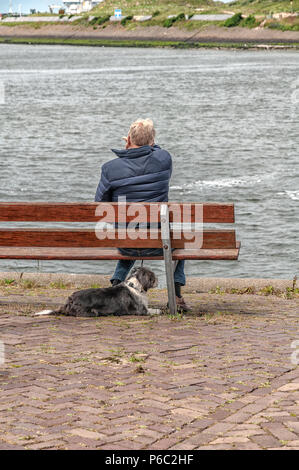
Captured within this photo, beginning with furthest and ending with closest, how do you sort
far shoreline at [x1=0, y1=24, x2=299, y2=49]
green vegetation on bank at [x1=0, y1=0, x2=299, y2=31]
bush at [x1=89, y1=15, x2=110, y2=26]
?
1. bush at [x1=89, y1=15, x2=110, y2=26]
2. green vegetation on bank at [x1=0, y1=0, x2=299, y2=31]
3. far shoreline at [x1=0, y1=24, x2=299, y2=49]

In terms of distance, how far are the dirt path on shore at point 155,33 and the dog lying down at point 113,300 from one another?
116 m

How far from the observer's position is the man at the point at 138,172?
7379 millimetres

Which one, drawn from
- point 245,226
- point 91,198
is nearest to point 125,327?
point 245,226

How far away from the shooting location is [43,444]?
14.3 ft

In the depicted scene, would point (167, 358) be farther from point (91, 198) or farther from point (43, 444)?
point (91, 198)

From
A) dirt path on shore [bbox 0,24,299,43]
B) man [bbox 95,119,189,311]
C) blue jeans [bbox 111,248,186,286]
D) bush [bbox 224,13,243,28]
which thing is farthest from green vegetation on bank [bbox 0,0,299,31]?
man [bbox 95,119,189,311]

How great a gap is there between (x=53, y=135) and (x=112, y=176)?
31965mm

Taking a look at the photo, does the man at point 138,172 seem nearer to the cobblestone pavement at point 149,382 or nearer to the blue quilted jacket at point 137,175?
the blue quilted jacket at point 137,175

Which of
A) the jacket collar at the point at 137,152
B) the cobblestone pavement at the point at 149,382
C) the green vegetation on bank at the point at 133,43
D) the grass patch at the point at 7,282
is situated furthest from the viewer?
the green vegetation on bank at the point at 133,43

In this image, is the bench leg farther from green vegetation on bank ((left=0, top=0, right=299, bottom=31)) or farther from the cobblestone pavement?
green vegetation on bank ((left=0, top=0, right=299, bottom=31))

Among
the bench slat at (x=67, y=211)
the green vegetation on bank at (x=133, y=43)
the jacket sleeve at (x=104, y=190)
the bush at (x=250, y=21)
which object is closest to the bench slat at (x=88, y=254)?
the bench slat at (x=67, y=211)

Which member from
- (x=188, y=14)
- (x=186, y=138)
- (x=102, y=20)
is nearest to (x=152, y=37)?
(x=188, y=14)

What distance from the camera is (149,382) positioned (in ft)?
17.7

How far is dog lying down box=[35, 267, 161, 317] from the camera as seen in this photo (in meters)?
7.39
